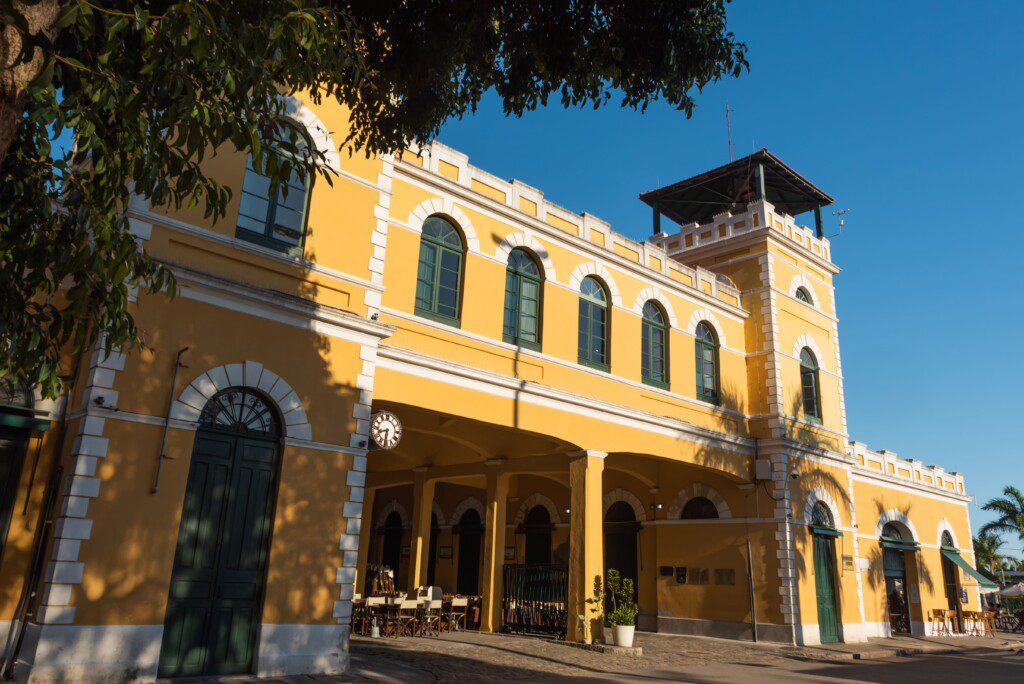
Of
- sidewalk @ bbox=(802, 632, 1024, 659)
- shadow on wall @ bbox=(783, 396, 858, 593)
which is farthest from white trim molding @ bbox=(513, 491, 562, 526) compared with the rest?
sidewalk @ bbox=(802, 632, 1024, 659)

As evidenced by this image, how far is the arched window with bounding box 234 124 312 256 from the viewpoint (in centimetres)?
1049

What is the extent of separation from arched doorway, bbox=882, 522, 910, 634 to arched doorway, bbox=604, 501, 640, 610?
8.41 metres

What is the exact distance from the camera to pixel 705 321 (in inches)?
746

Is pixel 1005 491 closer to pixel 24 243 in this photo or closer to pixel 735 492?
pixel 735 492

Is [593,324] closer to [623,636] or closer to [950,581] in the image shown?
[623,636]

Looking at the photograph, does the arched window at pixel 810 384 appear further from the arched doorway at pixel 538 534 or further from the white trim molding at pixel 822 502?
the arched doorway at pixel 538 534

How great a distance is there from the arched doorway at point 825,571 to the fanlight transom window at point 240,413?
1418cm

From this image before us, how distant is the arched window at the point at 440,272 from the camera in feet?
43.8

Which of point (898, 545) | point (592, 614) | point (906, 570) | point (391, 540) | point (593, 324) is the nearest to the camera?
point (592, 614)

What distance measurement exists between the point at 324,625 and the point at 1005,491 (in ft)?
118

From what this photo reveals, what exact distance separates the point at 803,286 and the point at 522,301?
10.4 m

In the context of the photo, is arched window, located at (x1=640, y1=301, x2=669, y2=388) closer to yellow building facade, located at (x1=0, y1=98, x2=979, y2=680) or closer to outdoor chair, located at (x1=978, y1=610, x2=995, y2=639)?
yellow building facade, located at (x1=0, y1=98, x2=979, y2=680)

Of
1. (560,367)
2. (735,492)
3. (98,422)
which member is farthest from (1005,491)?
(98,422)

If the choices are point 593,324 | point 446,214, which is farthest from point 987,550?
point 446,214
